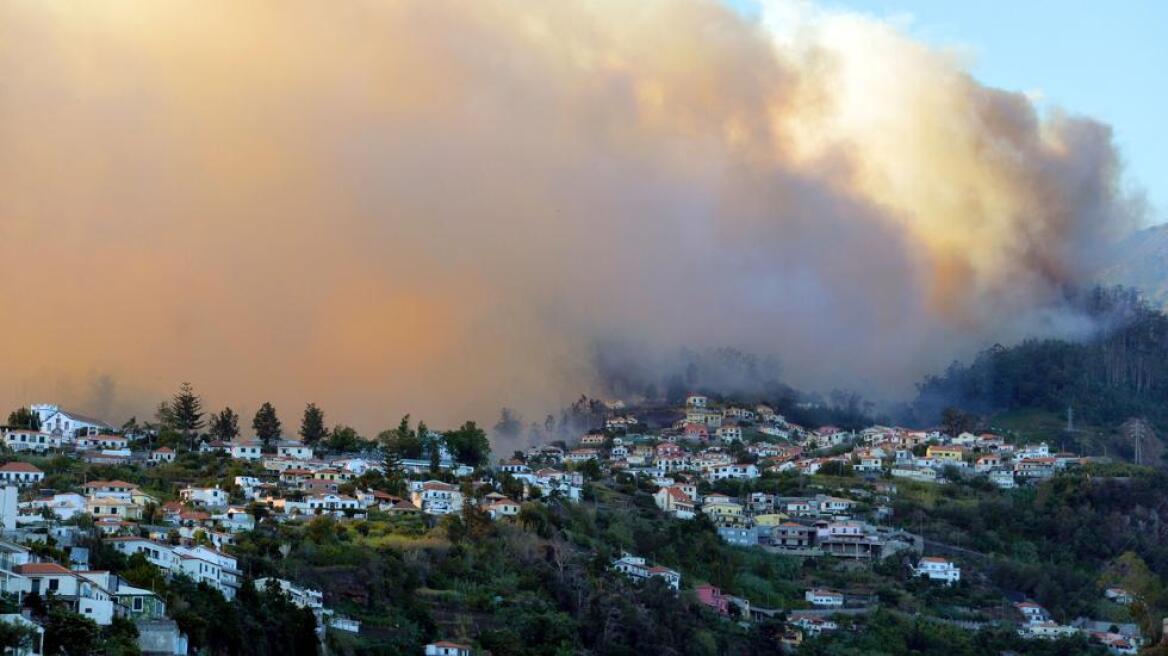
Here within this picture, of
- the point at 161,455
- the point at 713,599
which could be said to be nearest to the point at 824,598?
the point at 713,599

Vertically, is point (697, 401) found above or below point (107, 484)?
above

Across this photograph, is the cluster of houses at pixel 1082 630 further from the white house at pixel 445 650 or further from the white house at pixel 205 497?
the white house at pixel 205 497

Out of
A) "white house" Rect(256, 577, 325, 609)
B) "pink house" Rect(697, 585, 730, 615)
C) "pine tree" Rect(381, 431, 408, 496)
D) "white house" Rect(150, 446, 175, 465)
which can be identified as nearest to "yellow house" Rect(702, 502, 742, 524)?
"pink house" Rect(697, 585, 730, 615)

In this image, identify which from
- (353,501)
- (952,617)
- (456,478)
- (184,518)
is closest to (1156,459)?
(952,617)

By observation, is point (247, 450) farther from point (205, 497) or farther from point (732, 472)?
point (732, 472)

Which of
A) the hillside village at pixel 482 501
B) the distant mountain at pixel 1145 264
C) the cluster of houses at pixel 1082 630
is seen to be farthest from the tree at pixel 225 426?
the distant mountain at pixel 1145 264

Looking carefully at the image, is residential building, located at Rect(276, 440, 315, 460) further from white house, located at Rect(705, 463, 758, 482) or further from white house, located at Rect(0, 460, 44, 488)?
white house, located at Rect(705, 463, 758, 482)
